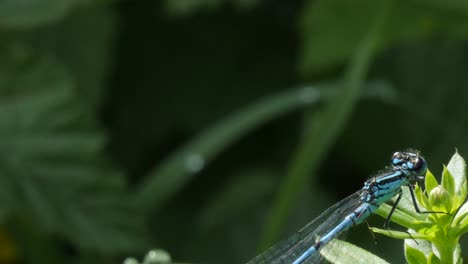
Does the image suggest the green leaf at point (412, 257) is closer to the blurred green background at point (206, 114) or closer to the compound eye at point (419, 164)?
the compound eye at point (419, 164)

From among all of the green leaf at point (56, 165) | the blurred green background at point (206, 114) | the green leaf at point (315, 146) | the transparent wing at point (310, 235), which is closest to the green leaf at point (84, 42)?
the blurred green background at point (206, 114)

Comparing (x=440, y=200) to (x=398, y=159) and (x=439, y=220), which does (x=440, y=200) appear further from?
(x=398, y=159)

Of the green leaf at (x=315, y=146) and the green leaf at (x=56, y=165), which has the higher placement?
the green leaf at (x=56, y=165)

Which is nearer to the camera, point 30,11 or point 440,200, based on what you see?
point 440,200

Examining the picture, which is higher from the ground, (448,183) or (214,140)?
(214,140)

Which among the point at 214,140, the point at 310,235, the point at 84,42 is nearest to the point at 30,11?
the point at 84,42

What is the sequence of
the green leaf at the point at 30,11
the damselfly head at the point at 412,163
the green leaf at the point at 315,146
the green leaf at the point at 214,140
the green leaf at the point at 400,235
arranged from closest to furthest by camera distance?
1. the green leaf at the point at 400,235
2. the damselfly head at the point at 412,163
3. the green leaf at the point at 315,146
4. the green leaf at the point at 214,140
5. the green leaf at the point at 30,11

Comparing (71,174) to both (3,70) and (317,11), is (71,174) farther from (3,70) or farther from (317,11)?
(317,11)
